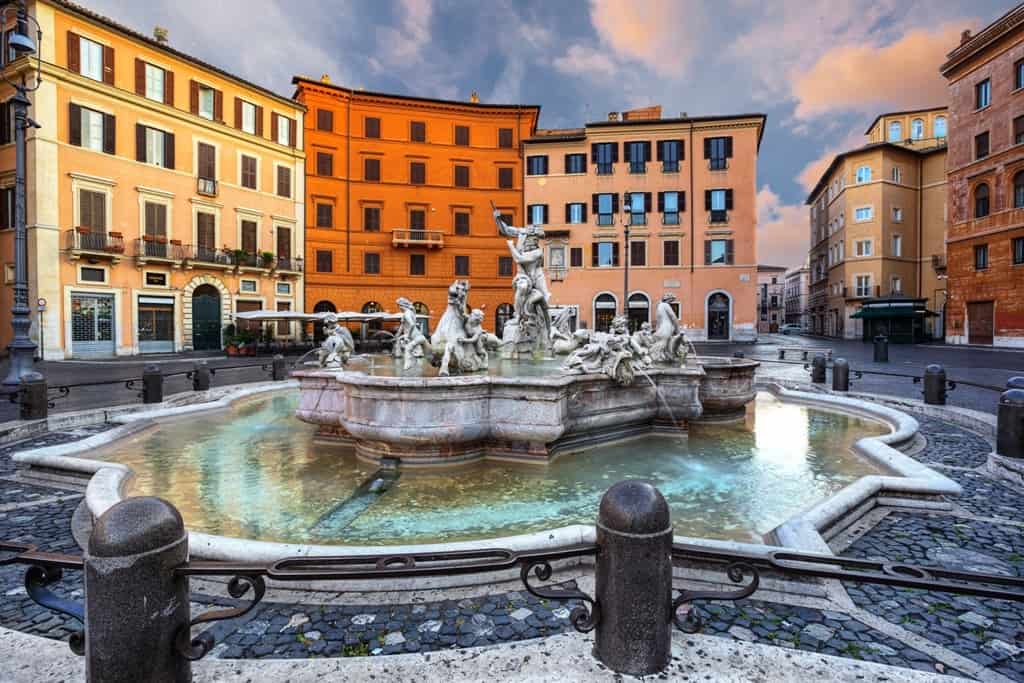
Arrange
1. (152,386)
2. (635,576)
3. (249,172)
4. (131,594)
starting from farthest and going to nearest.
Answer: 1. (249,172)
2. (152,386)
3. (635,576)
4. (131,594)

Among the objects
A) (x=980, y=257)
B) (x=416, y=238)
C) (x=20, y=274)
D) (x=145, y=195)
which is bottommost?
(x=20, y=274)

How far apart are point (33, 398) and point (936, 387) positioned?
48.9 feet

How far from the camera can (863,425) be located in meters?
8.23

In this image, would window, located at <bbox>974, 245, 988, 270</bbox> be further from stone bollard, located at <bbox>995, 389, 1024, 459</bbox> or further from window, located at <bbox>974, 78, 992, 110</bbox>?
stone bollard, located at <bbox>995, 389, 1024, 459</bbox>

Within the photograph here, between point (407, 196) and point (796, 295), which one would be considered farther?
point (796, 295)

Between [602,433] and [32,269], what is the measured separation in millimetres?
27284

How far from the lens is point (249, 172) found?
102ft

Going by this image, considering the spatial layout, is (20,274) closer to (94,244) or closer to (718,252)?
(94,244)

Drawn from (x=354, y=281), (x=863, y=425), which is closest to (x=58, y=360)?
(x=354, y=281)

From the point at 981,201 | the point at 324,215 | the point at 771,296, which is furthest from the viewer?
the point at 771,296

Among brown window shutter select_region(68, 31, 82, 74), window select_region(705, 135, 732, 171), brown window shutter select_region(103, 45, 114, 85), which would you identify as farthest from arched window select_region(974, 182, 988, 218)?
brown window shutter select_region(68, 31, 82, 74)

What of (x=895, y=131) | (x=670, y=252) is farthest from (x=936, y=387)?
(x=895, y=131)

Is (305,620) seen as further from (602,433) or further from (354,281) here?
(354,281)

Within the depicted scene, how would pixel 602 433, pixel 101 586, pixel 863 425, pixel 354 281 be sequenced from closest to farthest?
pixel 101 586 < pixel 602 433 < pixel 863 425 < pixel 354 281
